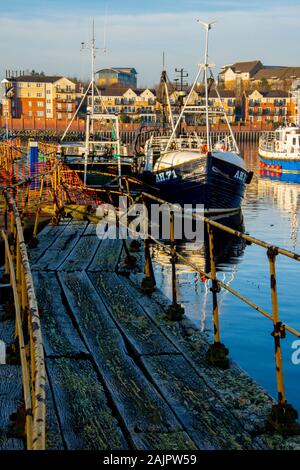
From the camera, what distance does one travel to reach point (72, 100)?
462 ft

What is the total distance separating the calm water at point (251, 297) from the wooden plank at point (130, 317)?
8.08ft

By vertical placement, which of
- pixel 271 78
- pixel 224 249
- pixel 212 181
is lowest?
pixel 224 249

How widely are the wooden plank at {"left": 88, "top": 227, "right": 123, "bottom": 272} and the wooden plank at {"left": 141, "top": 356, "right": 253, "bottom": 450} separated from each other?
3.97m

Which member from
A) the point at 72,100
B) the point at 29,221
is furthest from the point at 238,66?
the point at 29,221

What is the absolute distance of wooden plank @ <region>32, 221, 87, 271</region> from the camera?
417 inches

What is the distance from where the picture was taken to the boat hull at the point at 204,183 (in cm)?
2745

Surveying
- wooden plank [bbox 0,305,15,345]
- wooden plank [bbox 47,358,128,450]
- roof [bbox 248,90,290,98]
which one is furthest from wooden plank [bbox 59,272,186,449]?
roof [bbox 248,90,290,98]

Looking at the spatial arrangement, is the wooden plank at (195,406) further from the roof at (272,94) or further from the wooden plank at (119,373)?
the roof at (272,94)

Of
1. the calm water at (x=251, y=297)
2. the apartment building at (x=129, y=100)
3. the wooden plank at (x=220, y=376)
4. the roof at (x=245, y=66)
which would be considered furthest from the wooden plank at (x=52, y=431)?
the roof at (x=245, y=66)

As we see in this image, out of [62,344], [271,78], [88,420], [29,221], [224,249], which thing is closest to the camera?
[88,420]

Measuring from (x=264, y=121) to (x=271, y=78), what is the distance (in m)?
31.3

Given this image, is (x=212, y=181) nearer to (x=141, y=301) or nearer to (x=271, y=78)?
(x=141, y=301)

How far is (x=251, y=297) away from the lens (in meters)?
14.9

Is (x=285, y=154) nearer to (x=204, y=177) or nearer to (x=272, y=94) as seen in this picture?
(x=204, y=177)
